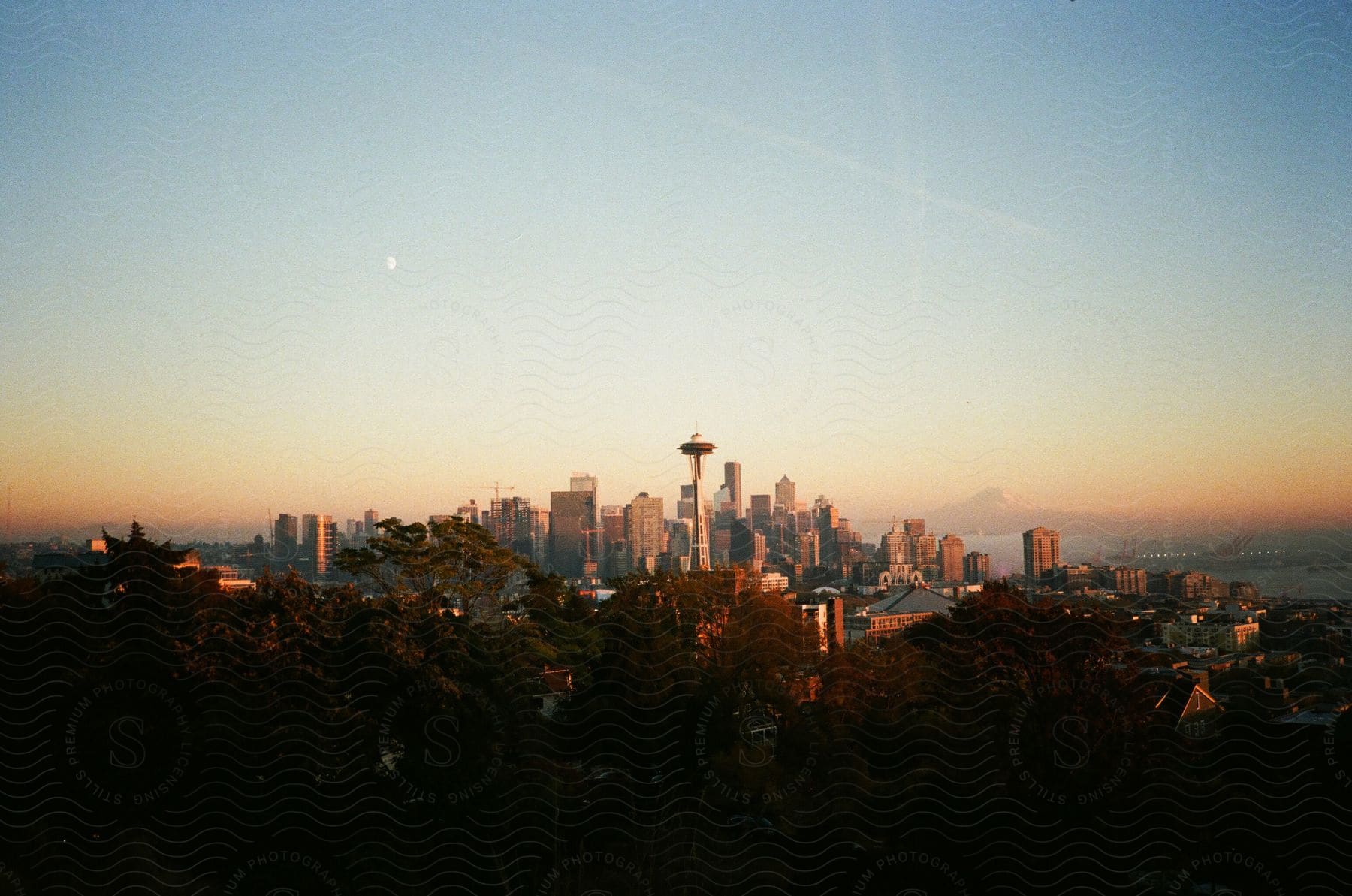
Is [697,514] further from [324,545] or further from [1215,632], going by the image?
[1215,632]

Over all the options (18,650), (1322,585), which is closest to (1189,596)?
(1322,585)

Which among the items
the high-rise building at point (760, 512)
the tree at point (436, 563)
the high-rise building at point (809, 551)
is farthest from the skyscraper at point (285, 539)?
the high-rise building at point (809, 551)

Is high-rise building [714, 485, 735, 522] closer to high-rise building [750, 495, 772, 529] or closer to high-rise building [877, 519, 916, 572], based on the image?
high-rise building [750, 495, 772, 529]

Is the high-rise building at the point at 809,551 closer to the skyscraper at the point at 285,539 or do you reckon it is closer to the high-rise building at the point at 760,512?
the high-rise building at the point at 760,512

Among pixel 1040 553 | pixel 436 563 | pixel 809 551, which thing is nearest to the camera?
pixel 1040 553

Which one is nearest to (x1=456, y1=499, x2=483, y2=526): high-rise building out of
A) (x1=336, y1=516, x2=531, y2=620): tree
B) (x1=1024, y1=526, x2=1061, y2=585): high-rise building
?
(x1=336, y1=516, x2=531, y2=620): tree

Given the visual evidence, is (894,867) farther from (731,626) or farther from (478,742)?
(478,742)

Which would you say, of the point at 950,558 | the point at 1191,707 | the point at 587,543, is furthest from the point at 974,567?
the point at 587,543
